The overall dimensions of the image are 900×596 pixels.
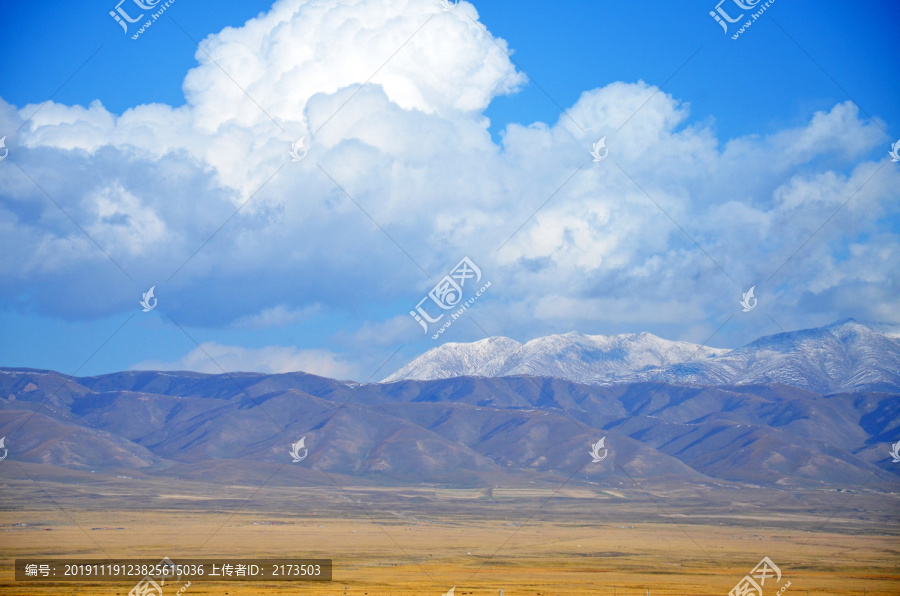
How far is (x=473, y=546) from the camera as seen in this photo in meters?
132

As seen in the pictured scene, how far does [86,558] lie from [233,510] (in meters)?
94.2

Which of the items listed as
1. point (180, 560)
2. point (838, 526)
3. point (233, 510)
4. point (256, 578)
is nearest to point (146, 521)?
point (233, 510)
